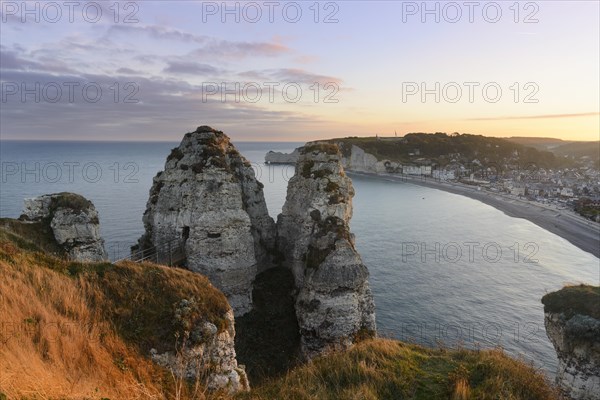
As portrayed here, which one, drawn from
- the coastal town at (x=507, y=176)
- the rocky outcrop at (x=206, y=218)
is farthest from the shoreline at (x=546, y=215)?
the rocky outcrop at (x=206, y=218)

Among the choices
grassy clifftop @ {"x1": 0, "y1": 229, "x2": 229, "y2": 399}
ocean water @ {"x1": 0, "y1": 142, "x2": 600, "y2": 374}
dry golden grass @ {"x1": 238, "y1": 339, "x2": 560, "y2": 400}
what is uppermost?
grassy clifftop @ {"x1": 0, "y1": 229, "x2": 229, "y2": 399}

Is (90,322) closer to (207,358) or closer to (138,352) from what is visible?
(138,352)

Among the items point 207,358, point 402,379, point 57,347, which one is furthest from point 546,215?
point 57,347

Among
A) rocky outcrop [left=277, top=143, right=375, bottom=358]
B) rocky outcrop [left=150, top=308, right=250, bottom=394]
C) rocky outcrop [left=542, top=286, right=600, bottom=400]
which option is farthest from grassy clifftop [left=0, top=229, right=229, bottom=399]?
rocky outcrop [left=542, top=286, right=600, bottom=400]

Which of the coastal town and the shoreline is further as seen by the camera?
the coastal town

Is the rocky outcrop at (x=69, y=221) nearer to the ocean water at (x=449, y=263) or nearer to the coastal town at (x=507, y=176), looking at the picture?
the ocean water at (x=449, y=263)

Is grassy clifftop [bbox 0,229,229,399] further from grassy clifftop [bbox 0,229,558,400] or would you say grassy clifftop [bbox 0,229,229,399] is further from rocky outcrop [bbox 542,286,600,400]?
rocky outcrop [bbox 542,286,600,400]
